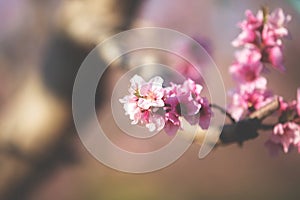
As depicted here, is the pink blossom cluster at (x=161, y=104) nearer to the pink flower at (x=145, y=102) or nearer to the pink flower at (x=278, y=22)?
the pink flower at (x=145, y=102)

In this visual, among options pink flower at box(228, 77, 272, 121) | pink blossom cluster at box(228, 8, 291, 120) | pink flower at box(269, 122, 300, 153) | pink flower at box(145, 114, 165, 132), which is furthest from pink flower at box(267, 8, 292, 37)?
pink flower at box(145, 114, 165, 132)

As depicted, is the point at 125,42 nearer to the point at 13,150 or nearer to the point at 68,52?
the point at 68,52

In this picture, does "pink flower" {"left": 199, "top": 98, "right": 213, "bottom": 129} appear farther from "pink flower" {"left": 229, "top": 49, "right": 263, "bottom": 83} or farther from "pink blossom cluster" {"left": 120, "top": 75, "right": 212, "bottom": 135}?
"pink flower" {"left": 229, "top": 49, "right": 263, "bottom": 83}

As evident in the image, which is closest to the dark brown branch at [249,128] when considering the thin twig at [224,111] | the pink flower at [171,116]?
the thin twig at [224,111]

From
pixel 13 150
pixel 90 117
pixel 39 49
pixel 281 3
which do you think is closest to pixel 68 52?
pixel 39 49

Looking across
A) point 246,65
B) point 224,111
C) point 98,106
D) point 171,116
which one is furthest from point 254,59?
point 98,106

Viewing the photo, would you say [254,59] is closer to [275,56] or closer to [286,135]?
[275,56]
